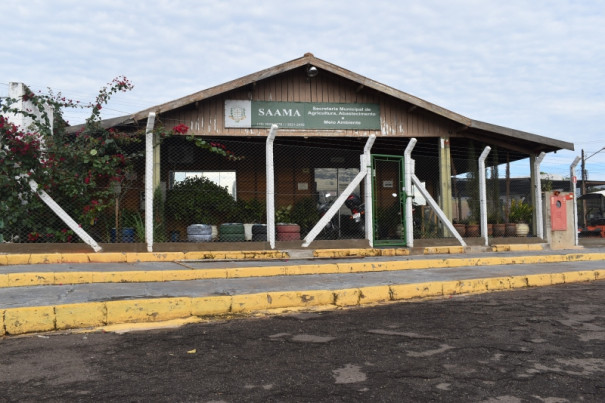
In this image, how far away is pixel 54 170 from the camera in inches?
338

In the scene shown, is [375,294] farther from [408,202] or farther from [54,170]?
[54,170]

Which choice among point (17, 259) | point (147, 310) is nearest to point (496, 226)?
point (147, 310)

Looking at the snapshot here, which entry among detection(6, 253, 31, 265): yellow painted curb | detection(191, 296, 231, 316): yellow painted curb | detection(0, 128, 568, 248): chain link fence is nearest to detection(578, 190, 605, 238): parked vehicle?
detection(0, 128, 568, 248): chain link fence

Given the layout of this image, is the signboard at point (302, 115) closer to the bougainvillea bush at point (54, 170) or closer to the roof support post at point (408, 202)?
the roof support post at point (408, 202)

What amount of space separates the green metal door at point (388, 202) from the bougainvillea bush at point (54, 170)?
17.6 ft

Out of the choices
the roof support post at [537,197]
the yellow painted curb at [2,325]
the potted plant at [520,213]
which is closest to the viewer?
the yellow painted curb at [2,325]

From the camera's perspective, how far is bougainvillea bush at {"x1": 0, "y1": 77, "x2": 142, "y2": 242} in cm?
836

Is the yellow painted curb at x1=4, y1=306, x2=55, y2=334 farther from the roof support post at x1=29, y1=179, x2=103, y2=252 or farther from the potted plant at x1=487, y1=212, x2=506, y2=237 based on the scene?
the potted plant at x1=487, y1=212, x2=506, y2=237

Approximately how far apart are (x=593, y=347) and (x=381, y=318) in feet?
5.99

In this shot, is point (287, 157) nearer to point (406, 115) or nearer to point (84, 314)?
point (406, 115)

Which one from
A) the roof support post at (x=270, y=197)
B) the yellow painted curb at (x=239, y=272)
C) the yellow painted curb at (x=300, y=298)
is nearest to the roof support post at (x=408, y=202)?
the yellow painted curb at (x=239, y=272)

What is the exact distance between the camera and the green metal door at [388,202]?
10438 millimetres

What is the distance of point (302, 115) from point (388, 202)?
4512 mm

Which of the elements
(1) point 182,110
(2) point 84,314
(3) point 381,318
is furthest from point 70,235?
(3) point 381,318
